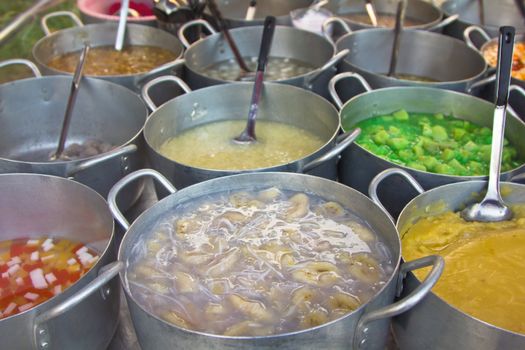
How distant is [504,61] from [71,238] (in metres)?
1.20

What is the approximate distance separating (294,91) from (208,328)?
38.3 inches

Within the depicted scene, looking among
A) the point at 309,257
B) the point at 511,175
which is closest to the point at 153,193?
the point at 309,257

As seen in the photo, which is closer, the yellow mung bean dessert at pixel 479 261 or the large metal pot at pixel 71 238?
the large metal pot at pixel 71 238

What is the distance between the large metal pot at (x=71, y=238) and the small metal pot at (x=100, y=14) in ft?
3.99

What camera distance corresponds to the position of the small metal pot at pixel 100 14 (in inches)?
92.0

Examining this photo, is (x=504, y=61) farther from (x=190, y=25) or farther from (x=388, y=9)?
(x=388, y=9)

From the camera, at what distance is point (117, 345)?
1.20 metres

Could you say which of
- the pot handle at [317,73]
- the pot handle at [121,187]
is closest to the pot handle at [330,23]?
the pot handle at [317,73]

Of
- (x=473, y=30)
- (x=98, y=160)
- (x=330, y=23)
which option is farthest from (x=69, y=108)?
(x=473, y=30)

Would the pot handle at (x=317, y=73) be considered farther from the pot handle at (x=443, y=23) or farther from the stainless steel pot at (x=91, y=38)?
the pot handle at (x=443, y=23)

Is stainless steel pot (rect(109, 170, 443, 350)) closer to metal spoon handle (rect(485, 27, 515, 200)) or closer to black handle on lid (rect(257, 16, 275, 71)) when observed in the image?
metal spoon handle (rect(485, 27, 515, 200))

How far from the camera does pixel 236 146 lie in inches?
67.4

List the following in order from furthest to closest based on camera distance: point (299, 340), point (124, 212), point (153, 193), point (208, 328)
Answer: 1. point (153, 193)
2. point (124, 212)
3. point (208, 328)
4. point (299, 340)

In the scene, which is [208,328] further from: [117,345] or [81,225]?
[81,225]
